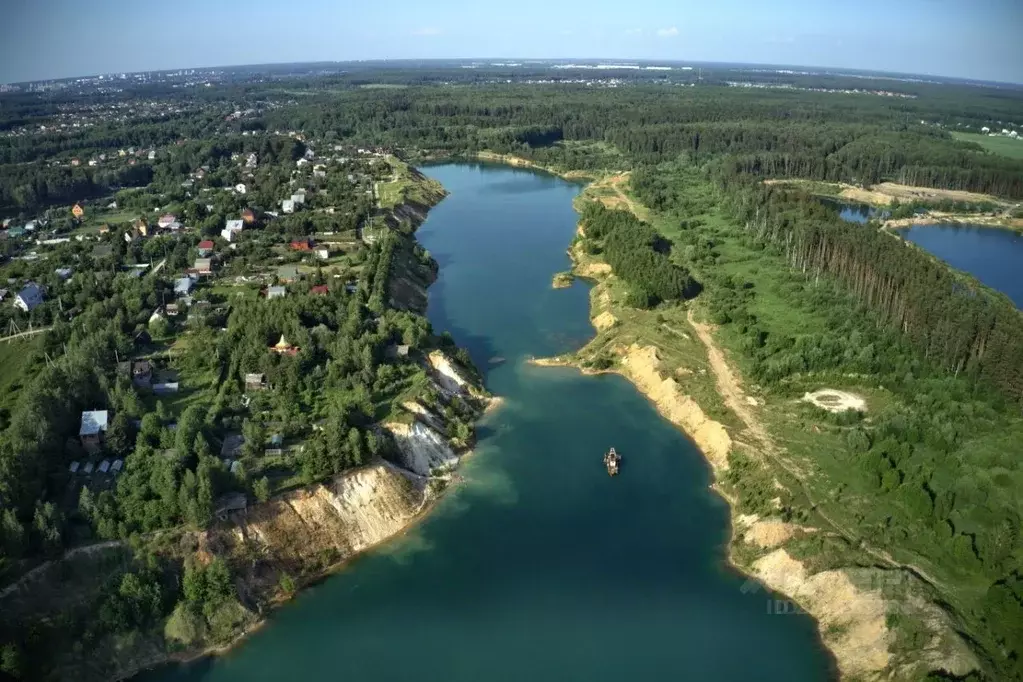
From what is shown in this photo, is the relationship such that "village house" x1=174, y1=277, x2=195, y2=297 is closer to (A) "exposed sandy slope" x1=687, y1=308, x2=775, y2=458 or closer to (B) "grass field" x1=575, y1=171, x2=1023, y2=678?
(B) "grass field" x1=575, y1=171, x2=1023, y2=678

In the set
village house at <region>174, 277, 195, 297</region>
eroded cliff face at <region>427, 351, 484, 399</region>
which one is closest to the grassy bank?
eroded cliff face at <region>427, 351, 484, 399</region>

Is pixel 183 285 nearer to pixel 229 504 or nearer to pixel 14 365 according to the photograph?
pixel 14 365

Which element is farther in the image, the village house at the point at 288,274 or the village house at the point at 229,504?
the village house at the point at 288,274

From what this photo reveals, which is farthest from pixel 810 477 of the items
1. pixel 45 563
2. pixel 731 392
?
pixel 45 563

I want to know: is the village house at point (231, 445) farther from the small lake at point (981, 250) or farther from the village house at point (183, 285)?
the small lake at point (981, 250)

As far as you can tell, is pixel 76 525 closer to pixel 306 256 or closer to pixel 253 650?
pixel 253 650

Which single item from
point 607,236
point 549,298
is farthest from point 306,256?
point 607,236

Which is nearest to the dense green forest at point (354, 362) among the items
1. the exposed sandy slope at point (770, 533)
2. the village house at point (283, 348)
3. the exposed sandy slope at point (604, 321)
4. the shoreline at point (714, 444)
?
the village house at point (283, 348)
